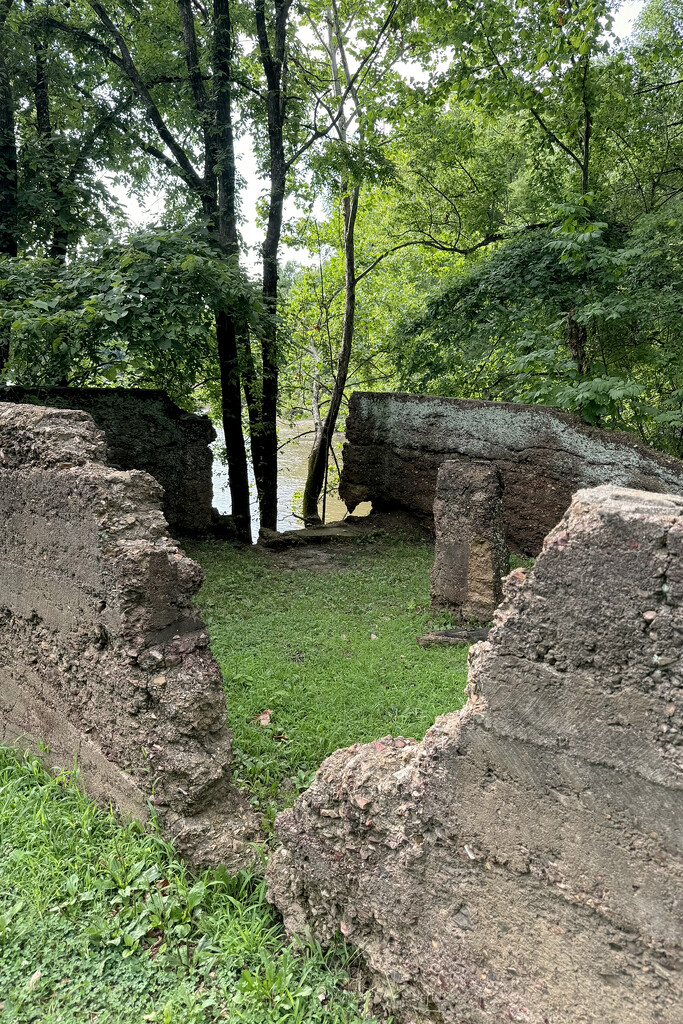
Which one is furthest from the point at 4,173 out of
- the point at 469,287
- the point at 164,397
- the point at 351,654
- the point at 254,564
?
the point at 351,654

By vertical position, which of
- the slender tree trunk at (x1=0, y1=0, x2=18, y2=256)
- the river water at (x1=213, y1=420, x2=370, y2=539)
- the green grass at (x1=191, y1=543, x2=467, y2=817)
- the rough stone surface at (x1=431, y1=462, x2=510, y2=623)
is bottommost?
the river water at (x1=213, y1=420, x2=370, y2=539)

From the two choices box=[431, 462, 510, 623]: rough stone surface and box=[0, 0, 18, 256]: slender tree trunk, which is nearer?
box=[431, 462, 510, 623]: rough stone surface

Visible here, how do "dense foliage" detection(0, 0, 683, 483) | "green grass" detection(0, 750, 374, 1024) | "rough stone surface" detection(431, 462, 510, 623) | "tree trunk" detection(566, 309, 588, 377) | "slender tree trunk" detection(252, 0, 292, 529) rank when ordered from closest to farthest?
"green grass" detection(0, 750, 374, 1024) → "rough stone surface" detection(431, 462, 510, 623) → "dense foliage" detection(0, 0, 683, 483) → "slender tree trunk" detection(252, 0, 292, 529) → "tree trunk" detection(566, 309, 588, 377)

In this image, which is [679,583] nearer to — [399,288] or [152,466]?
[152,466]

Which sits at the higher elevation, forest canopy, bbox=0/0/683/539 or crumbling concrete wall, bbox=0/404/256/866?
forest canopy, bbox=0/0/683/539

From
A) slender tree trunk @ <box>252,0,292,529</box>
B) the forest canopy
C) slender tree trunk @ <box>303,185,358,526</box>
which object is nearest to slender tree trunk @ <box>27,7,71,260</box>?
the forest canopy

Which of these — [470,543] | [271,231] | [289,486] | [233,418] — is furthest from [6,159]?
[289,486]

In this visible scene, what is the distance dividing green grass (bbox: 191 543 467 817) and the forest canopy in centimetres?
236

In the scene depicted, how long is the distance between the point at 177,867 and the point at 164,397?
22.8ft

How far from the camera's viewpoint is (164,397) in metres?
8.84

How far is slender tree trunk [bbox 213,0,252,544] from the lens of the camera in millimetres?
8500

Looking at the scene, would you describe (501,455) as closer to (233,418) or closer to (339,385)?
(233,418)

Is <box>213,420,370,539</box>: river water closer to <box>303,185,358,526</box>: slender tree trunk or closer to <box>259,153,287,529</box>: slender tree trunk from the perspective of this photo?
<box>303,185,358,526</box>: slender tree trunk

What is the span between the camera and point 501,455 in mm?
8875
